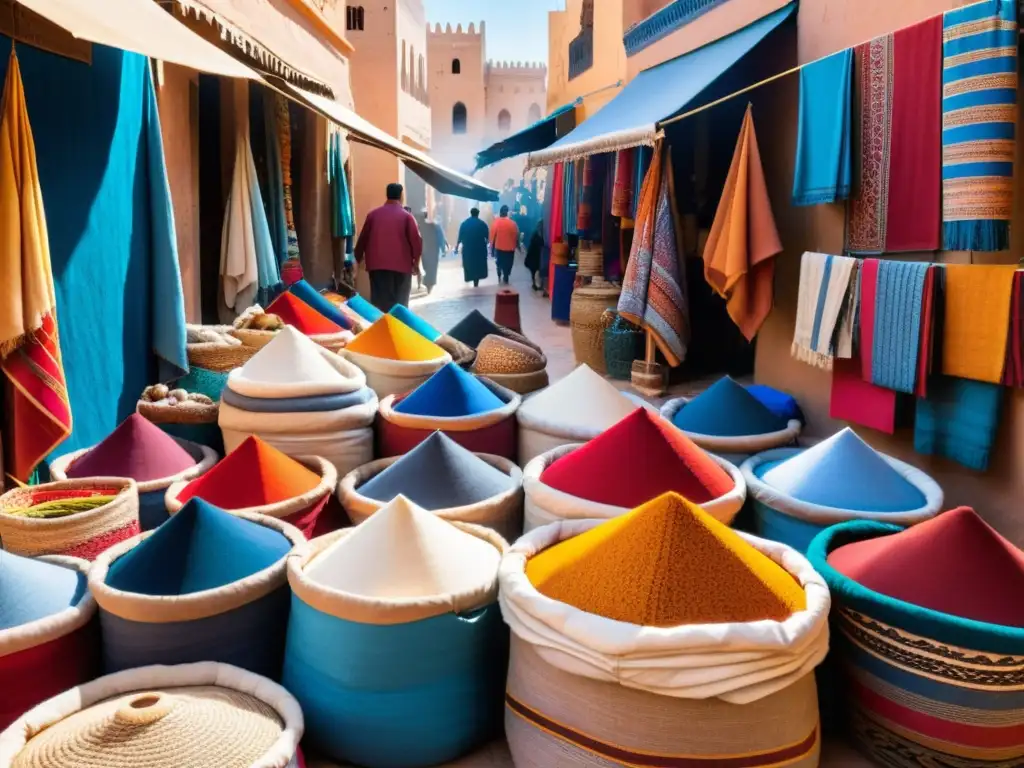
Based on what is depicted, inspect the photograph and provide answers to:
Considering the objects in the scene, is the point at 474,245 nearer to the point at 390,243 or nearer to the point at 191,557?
the point at 390,243

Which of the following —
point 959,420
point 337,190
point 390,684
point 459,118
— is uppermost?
point 459,118

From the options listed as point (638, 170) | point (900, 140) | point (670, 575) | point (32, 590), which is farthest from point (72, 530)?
point (638, 170)

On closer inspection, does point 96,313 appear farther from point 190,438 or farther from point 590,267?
point 590,267

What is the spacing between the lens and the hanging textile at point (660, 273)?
14.5ft

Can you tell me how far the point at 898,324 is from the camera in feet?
8.63

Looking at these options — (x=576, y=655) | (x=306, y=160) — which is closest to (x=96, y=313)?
(x=576, y=655)

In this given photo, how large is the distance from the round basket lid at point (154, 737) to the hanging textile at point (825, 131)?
2591 mm

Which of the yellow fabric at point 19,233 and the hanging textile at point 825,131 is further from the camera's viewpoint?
the hanging textile at point 825,131

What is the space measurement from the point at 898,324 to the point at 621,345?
8.77 ft

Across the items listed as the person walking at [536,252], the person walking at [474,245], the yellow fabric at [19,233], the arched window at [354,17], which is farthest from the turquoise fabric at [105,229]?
the arched window at [354,17]

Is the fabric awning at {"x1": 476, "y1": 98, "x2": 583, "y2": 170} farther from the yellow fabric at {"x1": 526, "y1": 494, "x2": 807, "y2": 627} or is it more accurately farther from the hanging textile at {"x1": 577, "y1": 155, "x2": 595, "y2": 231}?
the yellow fabric at {"x1": 526, "y1": 494, "x2": 807, "y2": 627}

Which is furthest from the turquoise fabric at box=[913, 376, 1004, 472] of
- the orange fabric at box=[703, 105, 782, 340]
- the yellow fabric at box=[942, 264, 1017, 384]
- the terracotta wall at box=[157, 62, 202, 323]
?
the terracotta wall at box=[157, 62, 202, 323]

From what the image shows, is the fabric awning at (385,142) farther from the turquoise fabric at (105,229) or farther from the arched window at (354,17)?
the arched window at (354,17)

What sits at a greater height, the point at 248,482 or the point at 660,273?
the point at 660,273
